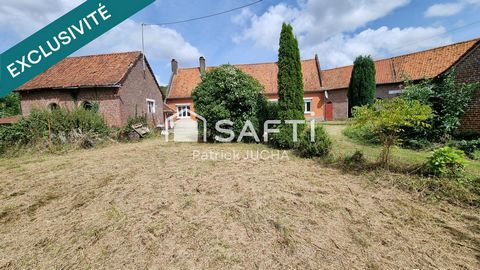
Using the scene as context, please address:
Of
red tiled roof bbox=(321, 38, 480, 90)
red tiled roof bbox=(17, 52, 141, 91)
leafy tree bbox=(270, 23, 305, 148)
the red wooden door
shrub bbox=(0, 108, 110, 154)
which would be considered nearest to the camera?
leafy tree bbox=(270, 23, 305, 148)

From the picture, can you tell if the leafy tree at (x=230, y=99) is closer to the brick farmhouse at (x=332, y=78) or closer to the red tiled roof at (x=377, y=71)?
the brick farmhouse at (x=332, y=78)

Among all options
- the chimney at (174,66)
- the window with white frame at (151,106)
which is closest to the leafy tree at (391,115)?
the window with white frame at (151,106)

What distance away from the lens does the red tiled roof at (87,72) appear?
45.9ft

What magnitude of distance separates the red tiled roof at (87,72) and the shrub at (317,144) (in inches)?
461

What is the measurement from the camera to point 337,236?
307cm

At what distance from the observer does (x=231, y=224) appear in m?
3.46

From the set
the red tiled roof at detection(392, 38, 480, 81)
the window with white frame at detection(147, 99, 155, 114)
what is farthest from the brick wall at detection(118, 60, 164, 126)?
the red tiled roof at detection(392, 38, 480, 81)

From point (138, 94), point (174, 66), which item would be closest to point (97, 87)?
point (138, 94)

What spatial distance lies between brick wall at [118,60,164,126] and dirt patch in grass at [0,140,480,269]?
9138mm

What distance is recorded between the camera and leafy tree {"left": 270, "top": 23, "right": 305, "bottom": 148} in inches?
355

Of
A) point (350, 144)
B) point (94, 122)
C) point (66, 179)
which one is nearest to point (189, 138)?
point (94, 122)

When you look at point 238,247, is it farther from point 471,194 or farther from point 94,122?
point 94,122

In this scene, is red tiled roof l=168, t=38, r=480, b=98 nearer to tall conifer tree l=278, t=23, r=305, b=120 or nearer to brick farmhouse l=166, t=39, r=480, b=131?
brick farmhouse l=166, t=39, r=480, b=131

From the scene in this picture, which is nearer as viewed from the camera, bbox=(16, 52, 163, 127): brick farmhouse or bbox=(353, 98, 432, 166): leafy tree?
bbox=(353, 98, 432, 166): leafy tree
